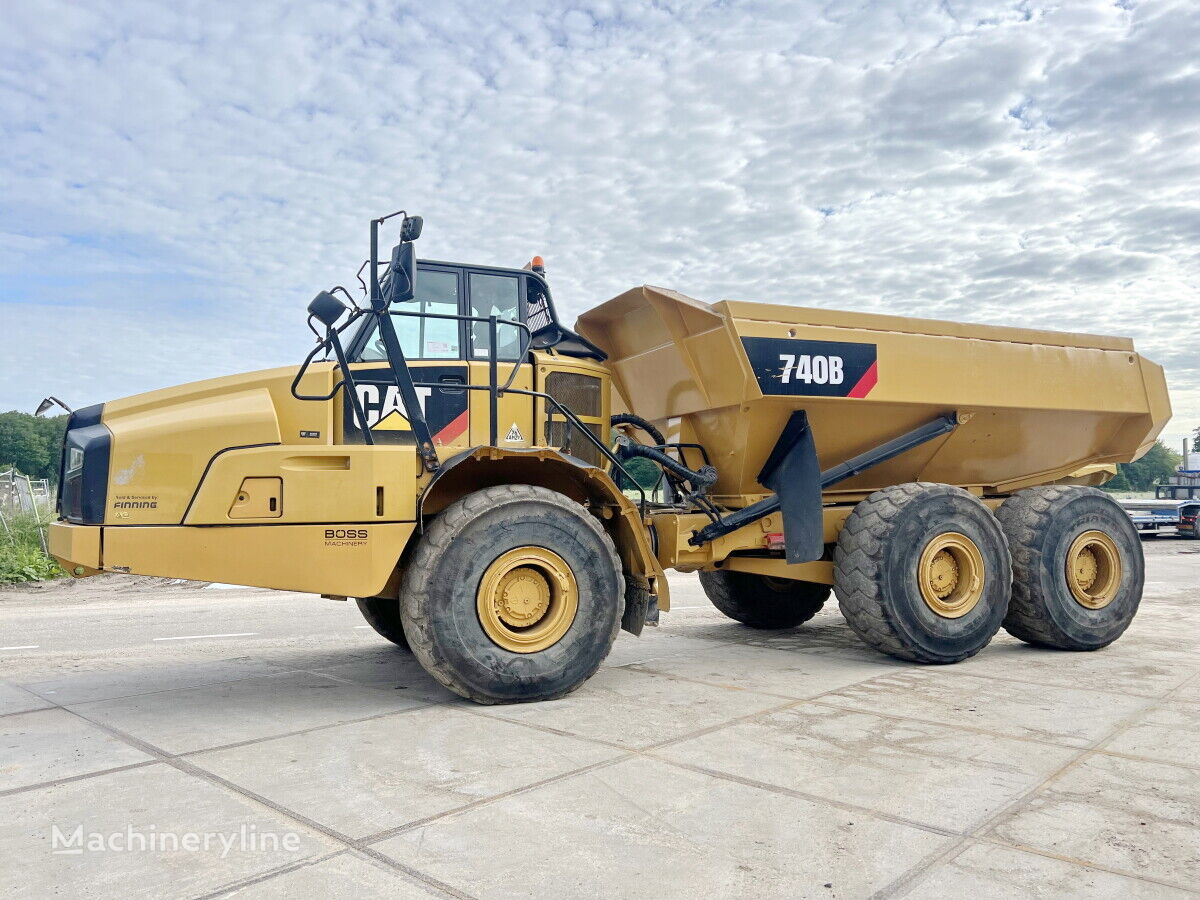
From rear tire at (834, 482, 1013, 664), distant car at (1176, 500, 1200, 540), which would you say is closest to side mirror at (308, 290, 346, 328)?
rear tire at (834, 482, 1013, 664)

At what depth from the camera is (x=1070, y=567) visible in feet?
24.5

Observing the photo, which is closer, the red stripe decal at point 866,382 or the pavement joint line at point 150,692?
the pavement joint line at point 150,692

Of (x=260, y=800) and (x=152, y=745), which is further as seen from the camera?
(x=152, y=745)

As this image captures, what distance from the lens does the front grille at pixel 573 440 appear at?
6398 millimetres

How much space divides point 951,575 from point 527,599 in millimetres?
3305

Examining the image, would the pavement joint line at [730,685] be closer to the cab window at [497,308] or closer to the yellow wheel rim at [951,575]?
the yellow wheel rim at [951,575]

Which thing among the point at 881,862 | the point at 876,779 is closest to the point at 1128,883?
the point at 881,862

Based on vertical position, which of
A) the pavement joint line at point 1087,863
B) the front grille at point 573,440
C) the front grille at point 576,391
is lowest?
the pavement joint line at point 1087,863

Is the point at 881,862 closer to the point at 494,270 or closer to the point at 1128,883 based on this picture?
the point at 1128,883

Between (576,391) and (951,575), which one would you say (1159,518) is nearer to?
(951,575)

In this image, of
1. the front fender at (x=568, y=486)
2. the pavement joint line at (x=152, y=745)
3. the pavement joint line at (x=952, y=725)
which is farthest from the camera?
the front fender at (x=568, y=486)

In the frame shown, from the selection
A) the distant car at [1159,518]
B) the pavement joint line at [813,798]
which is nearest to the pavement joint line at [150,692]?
the pavement joint line at [813,798]

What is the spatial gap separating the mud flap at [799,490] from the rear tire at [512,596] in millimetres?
1680

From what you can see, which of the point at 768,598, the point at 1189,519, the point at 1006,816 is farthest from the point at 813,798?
the point at 1189,519
